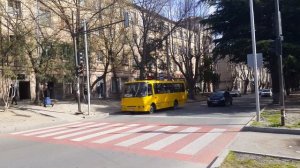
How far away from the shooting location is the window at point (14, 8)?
30539mm

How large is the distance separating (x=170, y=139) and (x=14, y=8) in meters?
22.6

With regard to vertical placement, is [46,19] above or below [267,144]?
above

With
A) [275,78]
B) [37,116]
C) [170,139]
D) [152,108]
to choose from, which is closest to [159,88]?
[152,108]

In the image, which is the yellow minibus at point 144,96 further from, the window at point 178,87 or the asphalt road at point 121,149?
the asphalt road at point 121,149

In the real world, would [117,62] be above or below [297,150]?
above

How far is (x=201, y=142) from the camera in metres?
12.8

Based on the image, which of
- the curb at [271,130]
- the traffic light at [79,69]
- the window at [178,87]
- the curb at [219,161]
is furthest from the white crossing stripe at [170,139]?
the window at [178,87]

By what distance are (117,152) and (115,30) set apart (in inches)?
1141

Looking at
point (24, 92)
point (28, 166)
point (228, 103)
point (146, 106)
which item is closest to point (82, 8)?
point (24, 92)

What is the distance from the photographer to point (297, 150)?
10422mm

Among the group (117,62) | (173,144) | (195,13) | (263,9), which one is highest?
(195,13)

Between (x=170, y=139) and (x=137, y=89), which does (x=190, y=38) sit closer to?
(x=137, y=89)

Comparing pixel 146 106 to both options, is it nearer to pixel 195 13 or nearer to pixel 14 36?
pixel 14 36

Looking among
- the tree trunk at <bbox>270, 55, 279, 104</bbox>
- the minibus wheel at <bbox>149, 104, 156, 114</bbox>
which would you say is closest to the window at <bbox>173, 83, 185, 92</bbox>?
the minibus wheel at <bbox>149, 104, 156, 114</bbox>
